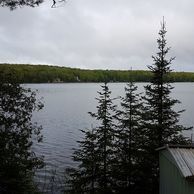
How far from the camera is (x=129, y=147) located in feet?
66.7

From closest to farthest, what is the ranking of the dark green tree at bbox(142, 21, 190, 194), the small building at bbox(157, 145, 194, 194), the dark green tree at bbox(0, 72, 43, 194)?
the small building at bbox(157, 145, 194, 194)
the dark green tree at bbox(0, 72, 43, 194)
the dark green tree at bbox(142, 21, 190, 194)

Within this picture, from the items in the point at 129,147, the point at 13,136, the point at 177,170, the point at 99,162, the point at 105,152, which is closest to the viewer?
the point at 177,170

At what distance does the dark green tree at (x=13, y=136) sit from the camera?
15812mm

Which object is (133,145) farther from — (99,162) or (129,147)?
(99,162)

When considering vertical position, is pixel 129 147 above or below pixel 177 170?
below

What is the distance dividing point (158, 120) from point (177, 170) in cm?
604

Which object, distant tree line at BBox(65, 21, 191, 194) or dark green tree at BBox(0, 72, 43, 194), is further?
distant tree line at BBox(65, 21, 191, 194)

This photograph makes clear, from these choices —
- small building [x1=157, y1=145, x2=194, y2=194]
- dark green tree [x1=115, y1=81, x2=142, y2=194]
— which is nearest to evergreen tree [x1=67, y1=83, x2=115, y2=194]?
dark green tree [x1=115, y1=81, x2=142, y2=194]

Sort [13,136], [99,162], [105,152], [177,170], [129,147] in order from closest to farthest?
1. [177,170]
2. [13,136]
3. [105,152]
4. [99,162]
5. [129,147]

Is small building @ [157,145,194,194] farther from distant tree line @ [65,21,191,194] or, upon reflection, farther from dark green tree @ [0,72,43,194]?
dark green tree @ [0,72,43,194]

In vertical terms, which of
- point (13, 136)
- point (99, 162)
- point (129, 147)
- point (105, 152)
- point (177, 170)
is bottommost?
point (99, 162)

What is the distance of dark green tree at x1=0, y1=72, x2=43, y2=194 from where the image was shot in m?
15.8

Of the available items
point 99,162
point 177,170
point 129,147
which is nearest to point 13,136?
point 99,162

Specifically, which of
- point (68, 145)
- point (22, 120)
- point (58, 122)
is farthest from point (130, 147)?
point (58, 122)
